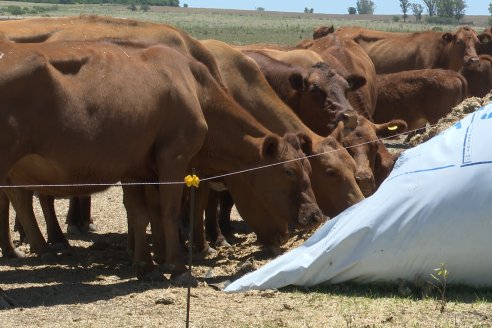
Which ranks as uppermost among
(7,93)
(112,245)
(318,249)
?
(7,93)

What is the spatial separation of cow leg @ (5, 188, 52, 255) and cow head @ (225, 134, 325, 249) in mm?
1957

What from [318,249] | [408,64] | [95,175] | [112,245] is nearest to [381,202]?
[318,249]

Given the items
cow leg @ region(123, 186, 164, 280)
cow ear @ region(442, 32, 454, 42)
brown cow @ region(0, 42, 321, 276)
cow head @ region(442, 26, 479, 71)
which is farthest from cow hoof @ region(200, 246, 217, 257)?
cow ear @ region(442, 32, 454, 42)

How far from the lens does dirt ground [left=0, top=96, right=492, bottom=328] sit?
25.4ft

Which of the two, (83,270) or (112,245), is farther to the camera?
(112,245)

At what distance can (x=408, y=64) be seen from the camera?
22969mm

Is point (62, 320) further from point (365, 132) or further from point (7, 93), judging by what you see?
point (365, 132)

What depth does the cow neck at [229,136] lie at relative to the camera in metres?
10.1

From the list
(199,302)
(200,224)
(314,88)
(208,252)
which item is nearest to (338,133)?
(314,88)

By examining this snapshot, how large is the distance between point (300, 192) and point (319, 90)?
307 centimetres

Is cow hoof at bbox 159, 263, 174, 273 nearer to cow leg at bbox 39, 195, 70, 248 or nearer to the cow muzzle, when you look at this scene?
the cow muzzle

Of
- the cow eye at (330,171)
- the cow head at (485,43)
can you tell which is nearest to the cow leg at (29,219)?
the cow eye at (330,171)

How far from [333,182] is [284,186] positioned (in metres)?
0.93

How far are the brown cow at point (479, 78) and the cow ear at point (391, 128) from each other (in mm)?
8440
